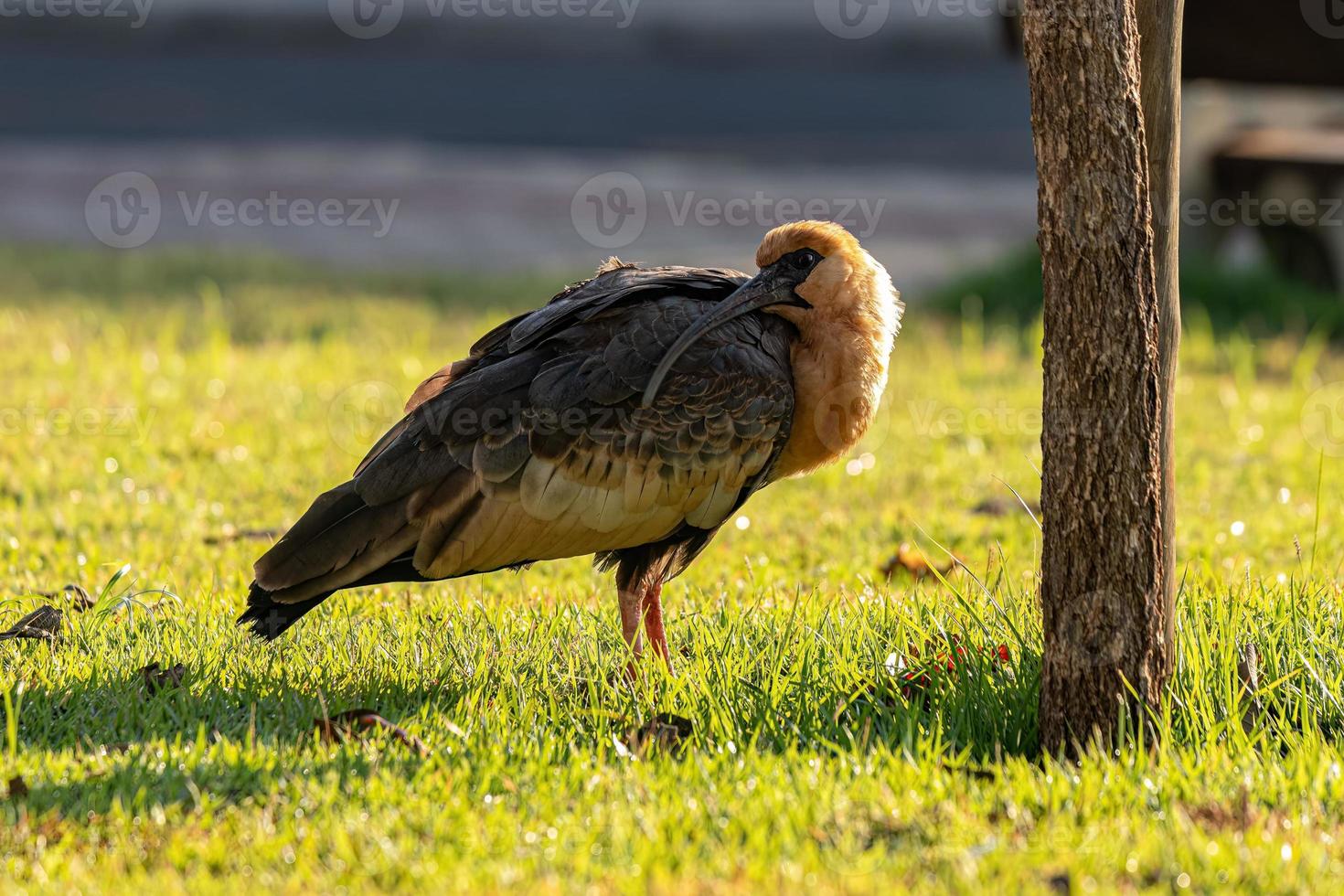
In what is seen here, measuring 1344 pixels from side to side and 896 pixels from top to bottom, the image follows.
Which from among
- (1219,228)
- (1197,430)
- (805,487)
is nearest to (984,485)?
(805,487)

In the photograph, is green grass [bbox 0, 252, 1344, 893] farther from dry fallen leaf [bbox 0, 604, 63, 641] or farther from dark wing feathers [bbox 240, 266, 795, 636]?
dark wing feathers [bbox 240, 266, 795, 636]

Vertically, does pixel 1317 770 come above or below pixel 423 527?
below

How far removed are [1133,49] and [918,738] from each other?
1.55 metres

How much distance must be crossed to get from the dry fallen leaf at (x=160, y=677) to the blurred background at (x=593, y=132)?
18.3 feet

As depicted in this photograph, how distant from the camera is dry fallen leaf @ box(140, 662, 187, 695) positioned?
4.03 m

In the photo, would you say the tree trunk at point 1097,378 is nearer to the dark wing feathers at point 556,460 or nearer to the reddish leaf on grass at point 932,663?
the reddish leaf on grass at point 932,663

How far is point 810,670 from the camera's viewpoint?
4.05 metres

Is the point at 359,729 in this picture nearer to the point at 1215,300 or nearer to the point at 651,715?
the point at 651,715

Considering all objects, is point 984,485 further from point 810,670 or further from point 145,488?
point 145,488

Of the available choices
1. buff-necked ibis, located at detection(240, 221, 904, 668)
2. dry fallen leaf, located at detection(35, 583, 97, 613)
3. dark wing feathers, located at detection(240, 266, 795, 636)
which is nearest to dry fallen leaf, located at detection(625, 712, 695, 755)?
buff-necked ibis, located at detection(240, 221, 904, 668)

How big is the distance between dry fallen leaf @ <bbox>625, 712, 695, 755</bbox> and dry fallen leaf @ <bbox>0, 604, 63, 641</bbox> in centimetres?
166

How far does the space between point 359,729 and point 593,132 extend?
1417 cm

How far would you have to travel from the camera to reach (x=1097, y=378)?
137 inches

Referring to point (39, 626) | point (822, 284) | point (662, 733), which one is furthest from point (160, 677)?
point (822, 284)
